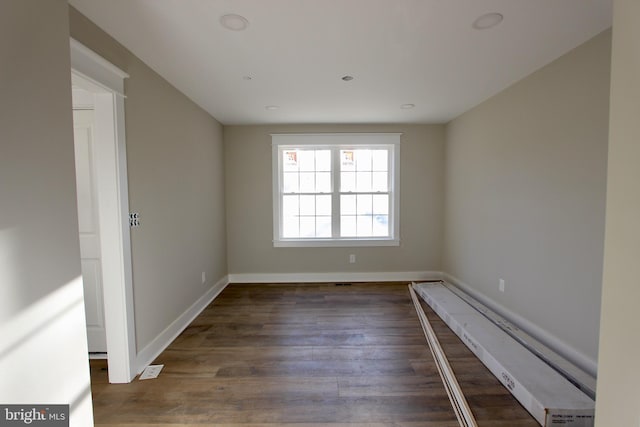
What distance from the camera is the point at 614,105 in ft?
2.98

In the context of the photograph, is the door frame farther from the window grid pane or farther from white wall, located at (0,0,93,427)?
the window grid pane

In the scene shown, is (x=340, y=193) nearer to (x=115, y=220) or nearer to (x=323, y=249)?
(x=323, y=249)

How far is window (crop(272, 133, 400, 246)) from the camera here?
4.20 meters

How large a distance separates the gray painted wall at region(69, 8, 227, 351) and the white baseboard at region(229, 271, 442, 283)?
0.94 metres

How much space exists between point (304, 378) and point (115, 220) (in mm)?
1800

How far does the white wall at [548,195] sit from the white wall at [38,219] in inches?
124

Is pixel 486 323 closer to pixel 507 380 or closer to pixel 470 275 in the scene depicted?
pixel 507 380

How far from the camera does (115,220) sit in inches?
74.2

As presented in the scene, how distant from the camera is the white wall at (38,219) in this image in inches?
39.1

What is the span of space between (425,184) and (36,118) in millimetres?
4174

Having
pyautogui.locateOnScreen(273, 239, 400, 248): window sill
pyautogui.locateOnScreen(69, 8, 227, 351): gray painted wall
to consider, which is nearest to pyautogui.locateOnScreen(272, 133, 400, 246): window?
pyautogui.locateOnScreen(273, 239, 400, 248): window sill

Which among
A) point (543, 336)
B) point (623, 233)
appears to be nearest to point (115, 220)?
point (623, 233)

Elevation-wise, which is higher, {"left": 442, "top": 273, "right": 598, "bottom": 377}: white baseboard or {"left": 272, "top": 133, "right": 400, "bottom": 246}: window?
{"left": 272, "top": 133, "right": 400, "bottom": 246}: window

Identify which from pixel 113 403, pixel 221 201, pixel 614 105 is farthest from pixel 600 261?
pixel 221 201
